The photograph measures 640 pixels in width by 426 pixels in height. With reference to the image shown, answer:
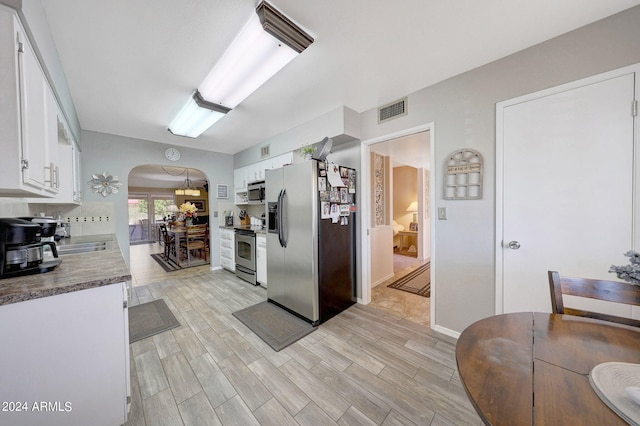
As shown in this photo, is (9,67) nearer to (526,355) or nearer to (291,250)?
(291,250)

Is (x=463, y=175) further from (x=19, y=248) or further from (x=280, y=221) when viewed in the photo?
(x=19, y=248)

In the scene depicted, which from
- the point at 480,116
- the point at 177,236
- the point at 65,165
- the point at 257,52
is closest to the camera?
the point at 257,52

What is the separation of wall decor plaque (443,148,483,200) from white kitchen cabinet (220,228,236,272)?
3620 millimetres

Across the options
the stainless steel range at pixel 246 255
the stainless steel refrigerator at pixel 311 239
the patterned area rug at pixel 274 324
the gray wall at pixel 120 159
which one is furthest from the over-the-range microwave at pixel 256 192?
the patterned area rug at pixel 274 324

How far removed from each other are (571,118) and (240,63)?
257cm

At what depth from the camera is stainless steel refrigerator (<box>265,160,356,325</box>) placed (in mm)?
2447

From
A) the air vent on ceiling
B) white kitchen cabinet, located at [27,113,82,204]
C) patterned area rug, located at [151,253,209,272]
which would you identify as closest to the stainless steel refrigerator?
the air vent on ceiling

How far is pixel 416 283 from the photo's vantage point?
378 centimetres

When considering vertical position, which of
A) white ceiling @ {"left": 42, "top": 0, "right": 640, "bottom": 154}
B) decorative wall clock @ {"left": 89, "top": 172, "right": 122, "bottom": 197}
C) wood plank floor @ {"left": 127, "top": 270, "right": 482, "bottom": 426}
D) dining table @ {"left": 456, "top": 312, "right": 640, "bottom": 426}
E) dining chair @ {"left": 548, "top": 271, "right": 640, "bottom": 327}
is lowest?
wood plank floor @ {"left": 127, "top": 270, "right": 482, "bottom": 426}

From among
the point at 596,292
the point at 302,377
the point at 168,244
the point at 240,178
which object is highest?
the point at 240,178

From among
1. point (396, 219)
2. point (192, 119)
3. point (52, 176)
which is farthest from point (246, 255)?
point (396, 219)

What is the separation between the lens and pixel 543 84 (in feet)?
5.71

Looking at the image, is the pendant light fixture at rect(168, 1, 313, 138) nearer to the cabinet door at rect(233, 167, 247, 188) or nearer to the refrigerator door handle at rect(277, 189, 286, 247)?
the refrigerator door handle at rect(277, 189, 286, 247)

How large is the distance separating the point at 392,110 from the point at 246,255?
Result: 10.4 ft
